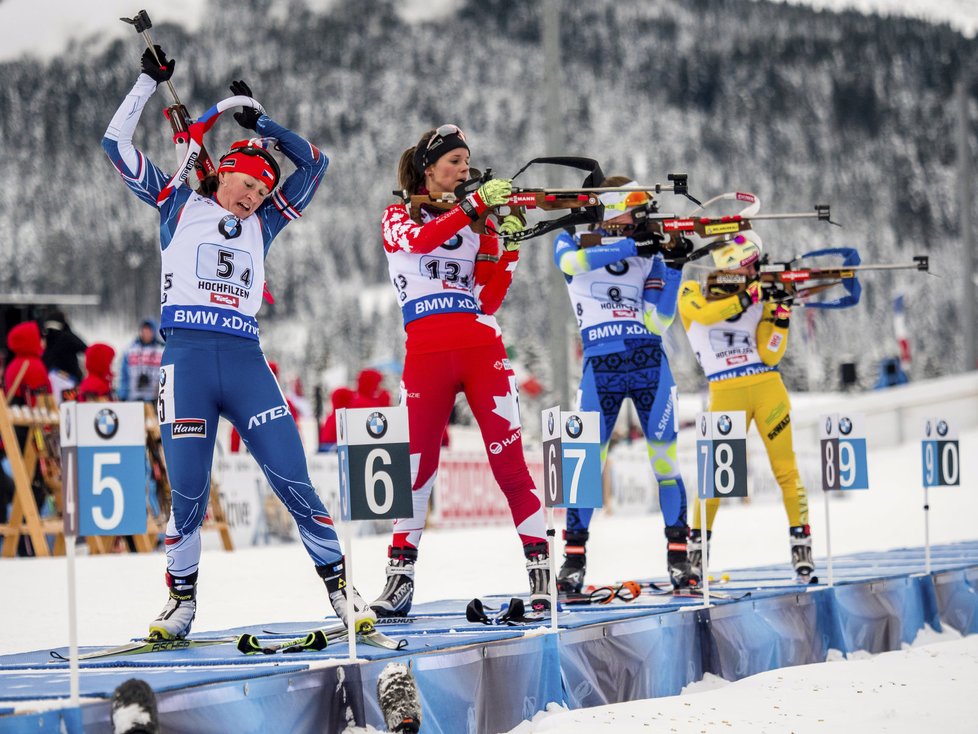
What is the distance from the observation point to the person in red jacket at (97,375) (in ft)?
35.2

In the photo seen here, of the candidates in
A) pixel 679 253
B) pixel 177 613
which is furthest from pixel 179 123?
pixel 679 253

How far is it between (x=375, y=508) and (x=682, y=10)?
120 meters

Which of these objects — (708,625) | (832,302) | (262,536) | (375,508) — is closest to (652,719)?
(708,625)

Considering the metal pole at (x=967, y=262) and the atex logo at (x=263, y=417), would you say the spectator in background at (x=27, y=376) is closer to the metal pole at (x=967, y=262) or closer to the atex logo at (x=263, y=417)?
the atex logo at (x=263, y=417)

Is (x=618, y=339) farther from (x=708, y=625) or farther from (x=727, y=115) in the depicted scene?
(x=727, y=115)

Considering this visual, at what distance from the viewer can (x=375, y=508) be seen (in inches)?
152

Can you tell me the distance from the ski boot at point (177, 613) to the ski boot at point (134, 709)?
52.7 inches

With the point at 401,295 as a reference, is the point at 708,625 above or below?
below

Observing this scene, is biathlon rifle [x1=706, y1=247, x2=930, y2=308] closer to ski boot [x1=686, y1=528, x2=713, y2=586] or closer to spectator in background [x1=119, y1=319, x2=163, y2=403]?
ski boot [x1=686, y1=528, x2=713, y2=586]

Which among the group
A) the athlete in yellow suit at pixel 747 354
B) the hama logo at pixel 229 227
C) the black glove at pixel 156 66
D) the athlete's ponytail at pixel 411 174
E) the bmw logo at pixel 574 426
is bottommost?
the bmw logo at pixel 574 426

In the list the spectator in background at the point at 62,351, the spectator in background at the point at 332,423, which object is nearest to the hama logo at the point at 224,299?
the spectator in background at the point at 62,351

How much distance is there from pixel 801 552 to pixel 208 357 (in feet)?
12.8

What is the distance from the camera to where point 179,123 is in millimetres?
4809

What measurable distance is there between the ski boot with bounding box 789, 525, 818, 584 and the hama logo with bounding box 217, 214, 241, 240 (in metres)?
3.79
